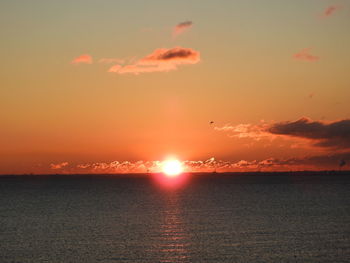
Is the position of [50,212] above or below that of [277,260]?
above

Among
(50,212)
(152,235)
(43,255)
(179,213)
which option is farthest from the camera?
(50,212)

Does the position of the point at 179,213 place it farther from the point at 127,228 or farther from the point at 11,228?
the point at 11,228

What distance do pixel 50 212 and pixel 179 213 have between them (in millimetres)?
32680

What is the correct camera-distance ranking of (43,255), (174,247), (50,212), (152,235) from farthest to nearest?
(50,212), (152,235), (174,247), (43,255)

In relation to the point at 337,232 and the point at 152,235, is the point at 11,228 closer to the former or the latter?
the point at 152,235

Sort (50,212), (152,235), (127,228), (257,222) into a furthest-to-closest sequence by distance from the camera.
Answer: (50,212) → (257,222) → (127,228) → (152,235)

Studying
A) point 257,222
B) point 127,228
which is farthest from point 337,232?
point 127,228

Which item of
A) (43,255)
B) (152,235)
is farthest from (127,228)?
(43,255)

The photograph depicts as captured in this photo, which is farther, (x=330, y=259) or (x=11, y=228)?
(x=11, y=228)

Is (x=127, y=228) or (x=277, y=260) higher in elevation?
(x=127, y=228)

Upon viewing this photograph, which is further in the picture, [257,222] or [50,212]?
[50,212]

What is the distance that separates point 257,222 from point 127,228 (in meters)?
25.4

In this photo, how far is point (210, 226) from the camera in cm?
10106

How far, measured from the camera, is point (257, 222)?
108750 millimetres
